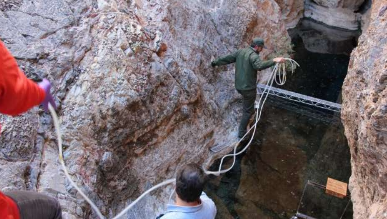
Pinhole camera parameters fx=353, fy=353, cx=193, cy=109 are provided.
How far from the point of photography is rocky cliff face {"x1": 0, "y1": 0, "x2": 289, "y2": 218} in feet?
12.7

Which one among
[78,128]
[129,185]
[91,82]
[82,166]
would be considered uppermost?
[91,82]

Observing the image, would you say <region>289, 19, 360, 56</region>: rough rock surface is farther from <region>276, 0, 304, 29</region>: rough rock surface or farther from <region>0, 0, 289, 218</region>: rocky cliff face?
<region>0, 0, 289, 218</region>: rocky cliff face

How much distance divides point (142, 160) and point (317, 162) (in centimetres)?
305

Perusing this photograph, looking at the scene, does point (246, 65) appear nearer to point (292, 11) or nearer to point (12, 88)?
point (12, 88)

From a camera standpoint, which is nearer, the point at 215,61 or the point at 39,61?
the point at 39,61

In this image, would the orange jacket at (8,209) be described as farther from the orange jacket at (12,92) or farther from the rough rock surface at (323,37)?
the rough rock surface at (323,37)

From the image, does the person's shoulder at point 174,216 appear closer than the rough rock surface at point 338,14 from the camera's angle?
Yes

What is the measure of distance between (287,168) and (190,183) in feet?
12.3

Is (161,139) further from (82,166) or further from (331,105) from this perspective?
(331,105)

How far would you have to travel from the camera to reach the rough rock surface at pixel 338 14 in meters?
12.6

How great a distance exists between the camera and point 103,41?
15.4ft

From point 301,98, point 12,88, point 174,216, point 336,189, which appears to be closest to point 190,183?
point 174,216

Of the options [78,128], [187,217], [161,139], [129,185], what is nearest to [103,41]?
[78,128]

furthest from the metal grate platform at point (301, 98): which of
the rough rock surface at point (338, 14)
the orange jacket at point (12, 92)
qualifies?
the rough rock surface at point (338, 14)
